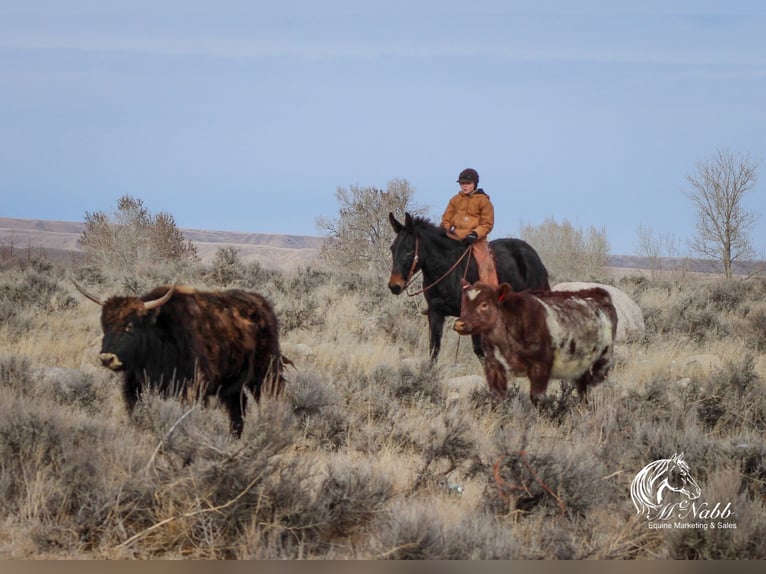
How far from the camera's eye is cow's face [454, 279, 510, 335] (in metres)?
7.25

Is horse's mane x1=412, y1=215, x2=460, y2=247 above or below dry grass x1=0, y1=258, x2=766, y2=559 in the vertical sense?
above

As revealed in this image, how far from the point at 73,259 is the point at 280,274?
3.96m

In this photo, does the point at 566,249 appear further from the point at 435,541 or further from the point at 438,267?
the point at 435,541

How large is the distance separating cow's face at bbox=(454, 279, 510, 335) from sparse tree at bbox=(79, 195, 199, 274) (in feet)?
24.5

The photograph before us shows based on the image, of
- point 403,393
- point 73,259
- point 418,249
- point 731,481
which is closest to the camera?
point 731,481

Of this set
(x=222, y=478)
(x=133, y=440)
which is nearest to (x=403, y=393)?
(x=133, y=440)

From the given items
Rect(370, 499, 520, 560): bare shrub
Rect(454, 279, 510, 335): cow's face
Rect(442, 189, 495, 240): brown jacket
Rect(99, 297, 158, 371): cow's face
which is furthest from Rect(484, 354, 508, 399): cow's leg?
Rect(99, 297, 158, 371): cow's face

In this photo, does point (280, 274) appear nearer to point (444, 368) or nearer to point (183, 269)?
point (183, 269)

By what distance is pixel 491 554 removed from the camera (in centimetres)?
466

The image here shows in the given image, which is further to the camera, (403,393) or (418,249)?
(418,249)

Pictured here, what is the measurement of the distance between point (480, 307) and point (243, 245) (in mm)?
16791

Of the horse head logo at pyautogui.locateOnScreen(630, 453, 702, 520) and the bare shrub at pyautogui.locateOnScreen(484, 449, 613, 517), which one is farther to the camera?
the bare shrub at pyautogui.locateOnScreen(484, 449, 613, 517)

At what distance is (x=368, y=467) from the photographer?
5.62 metres

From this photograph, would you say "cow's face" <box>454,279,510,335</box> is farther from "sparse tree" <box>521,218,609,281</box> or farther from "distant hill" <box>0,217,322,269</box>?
"sparse tree" <box>521,218,609,281</box>
